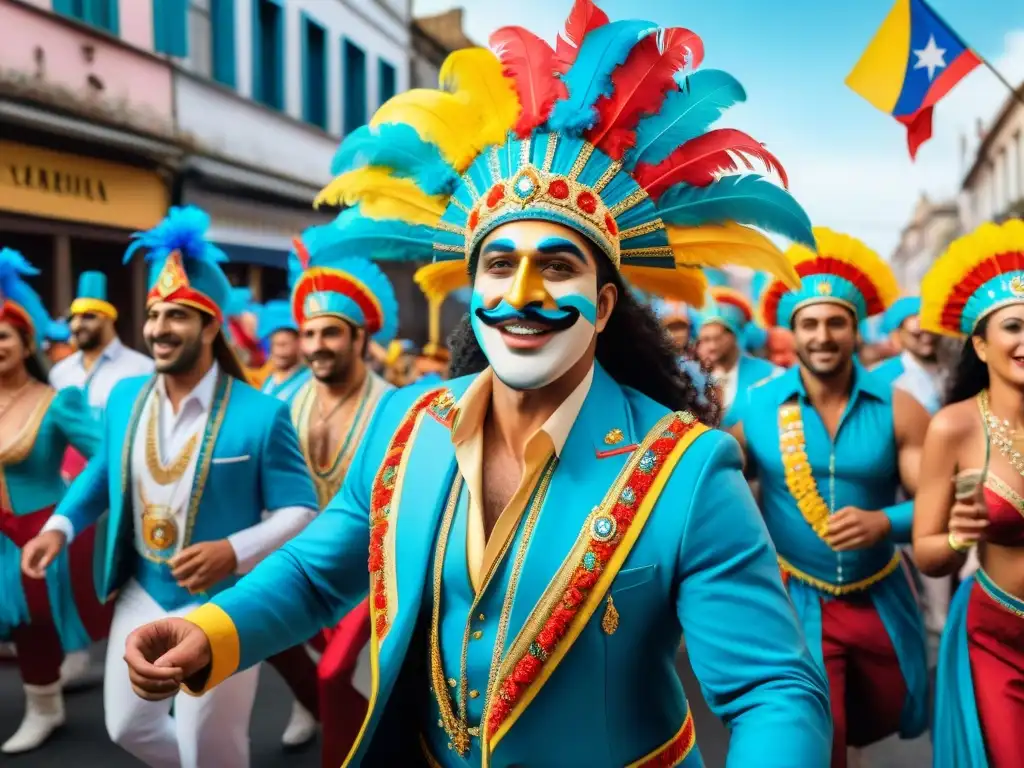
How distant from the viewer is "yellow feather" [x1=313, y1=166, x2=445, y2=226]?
244cm

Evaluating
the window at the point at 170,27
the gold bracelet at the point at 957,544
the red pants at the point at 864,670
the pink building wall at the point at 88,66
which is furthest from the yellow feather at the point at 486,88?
the window at the point at 170,27

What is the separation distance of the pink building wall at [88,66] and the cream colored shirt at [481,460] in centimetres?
1023

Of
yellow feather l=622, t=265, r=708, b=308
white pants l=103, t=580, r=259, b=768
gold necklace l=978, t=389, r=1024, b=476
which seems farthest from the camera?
white pants l=103, t=580, r=259, b=768

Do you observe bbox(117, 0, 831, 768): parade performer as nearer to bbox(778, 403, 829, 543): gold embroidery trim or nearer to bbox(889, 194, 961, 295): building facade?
bbox(778, 403, 829, 543): gold embroidery trim

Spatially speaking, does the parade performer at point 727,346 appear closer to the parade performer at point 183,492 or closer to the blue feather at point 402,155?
the parade performer at point 183,492

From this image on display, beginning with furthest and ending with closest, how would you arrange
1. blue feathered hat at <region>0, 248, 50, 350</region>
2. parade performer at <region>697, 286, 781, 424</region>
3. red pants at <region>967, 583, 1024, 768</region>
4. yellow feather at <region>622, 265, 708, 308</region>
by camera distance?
parade performer at <region>697, 286, 781, 424</region>, blue feathered hat at <region>0, 248, 50, 350</region>, red pants at <region>967, 583, 1024, 768</region>, yellow feather at <region>622, 265, 708, 308</region>

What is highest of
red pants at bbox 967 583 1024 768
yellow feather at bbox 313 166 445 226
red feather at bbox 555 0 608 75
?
red feather at bbox 555 0 608 75

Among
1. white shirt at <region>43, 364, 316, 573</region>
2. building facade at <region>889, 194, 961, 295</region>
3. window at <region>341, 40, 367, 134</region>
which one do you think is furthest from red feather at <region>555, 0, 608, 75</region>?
building facade at <region>889, 194, 961, 295</region>

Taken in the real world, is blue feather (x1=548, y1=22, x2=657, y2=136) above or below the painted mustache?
above

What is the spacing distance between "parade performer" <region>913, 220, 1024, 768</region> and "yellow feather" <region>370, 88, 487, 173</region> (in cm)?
182

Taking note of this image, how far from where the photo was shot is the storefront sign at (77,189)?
35.6 ft

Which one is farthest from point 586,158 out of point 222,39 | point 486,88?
point 222,39

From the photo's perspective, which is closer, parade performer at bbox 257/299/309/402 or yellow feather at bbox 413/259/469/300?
yellow feather at bbox 413/259/469/300

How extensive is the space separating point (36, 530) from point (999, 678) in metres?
4.59
